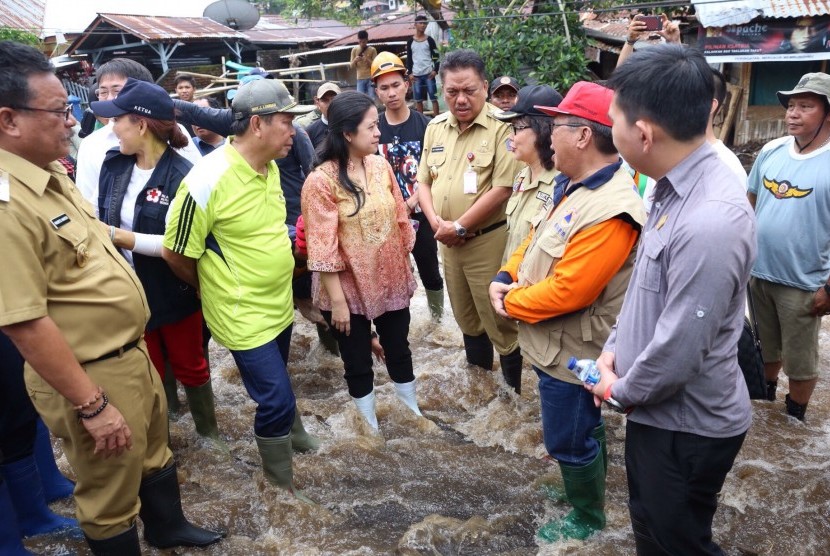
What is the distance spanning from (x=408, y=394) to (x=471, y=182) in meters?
1.38

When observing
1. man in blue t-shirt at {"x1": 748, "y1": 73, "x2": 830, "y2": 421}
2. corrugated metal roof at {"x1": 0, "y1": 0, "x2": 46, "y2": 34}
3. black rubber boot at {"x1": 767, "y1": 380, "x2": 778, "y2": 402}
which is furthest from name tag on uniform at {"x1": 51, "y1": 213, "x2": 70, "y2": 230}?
corrugated metal roof at {"x1": 0, "y1": 0, "x2": 46, "y2": 34}

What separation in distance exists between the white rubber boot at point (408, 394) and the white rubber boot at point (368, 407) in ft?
0.80

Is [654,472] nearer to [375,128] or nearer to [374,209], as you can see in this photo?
[374,209]

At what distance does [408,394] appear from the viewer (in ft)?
13.6

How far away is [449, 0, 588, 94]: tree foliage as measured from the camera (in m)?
10.0

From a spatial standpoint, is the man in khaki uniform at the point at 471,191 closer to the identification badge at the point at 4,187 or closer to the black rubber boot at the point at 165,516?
the black rubber boot at the point at 165,516

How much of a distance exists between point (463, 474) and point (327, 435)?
0.94 meters

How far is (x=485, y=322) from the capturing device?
4.29m

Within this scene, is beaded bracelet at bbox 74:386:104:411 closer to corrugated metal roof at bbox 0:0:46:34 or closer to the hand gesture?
the hand gesture

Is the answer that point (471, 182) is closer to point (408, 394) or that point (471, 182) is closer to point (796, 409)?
point (408, 394)

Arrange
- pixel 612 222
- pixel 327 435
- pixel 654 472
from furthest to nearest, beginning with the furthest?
→ pixel 327 435, pixel 612 222, pixel 654 472

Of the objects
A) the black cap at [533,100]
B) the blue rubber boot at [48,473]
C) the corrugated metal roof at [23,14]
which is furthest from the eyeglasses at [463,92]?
the corrugated metal roof at [23,14]

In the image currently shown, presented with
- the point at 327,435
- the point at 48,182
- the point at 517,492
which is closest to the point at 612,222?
the point at 517,492

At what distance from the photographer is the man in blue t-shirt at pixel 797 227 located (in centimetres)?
351
